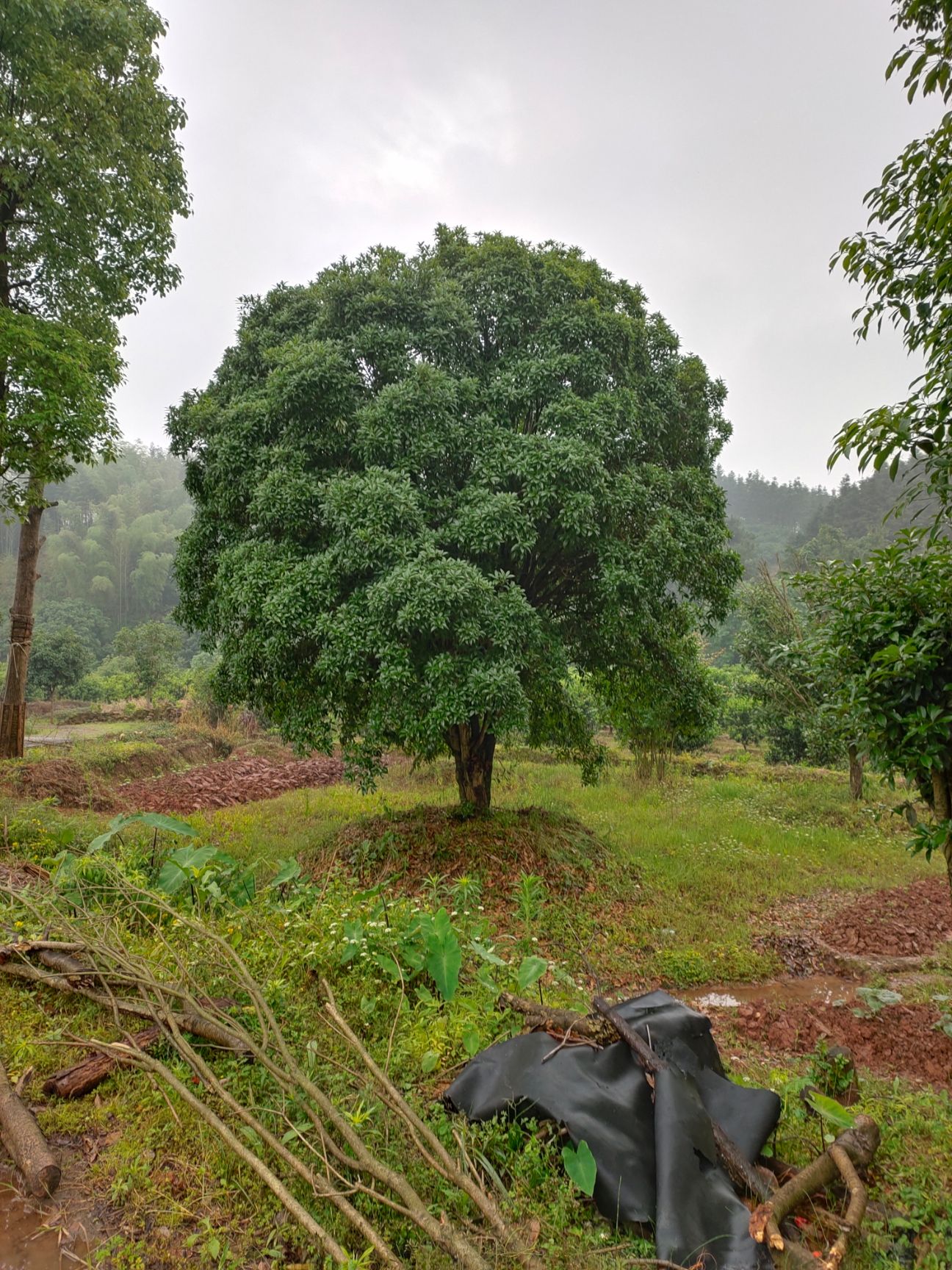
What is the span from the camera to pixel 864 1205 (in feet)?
7.04

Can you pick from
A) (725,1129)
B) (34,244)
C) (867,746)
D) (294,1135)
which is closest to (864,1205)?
(725,1129)

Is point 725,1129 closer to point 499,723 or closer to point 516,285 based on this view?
point 499,723

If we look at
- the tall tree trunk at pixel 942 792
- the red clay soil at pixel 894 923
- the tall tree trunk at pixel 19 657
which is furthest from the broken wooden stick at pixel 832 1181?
the tall tree trunk at pixel 19 657

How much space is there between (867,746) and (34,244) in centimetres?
1207

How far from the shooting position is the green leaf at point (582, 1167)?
7.09 ft

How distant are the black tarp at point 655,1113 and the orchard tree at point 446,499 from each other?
336 centimetres

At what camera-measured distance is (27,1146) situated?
7.82 feet

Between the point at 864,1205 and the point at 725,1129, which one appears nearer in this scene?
the point at 864,1205

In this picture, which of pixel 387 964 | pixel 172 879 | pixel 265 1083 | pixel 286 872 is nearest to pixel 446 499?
pixel 286 872

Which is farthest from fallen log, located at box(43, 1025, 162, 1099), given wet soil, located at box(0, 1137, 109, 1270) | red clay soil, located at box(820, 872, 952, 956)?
red clay soil, located at box(820, 872, 952, 956)

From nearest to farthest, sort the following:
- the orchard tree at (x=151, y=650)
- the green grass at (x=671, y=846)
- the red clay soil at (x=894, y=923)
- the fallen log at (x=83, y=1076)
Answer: the fallen log at (x=83, y=1076)
the green grass at (x=671, y=846)
the red clay soil at (x=894, y=923)
the orchard tree at (x=151, y=650)

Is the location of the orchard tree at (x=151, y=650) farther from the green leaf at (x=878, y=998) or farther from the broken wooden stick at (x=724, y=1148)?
the broken wooden stick at (x=724, y=1148)

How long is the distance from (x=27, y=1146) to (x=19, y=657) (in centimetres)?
1065

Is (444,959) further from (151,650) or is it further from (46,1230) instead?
(151,650)
